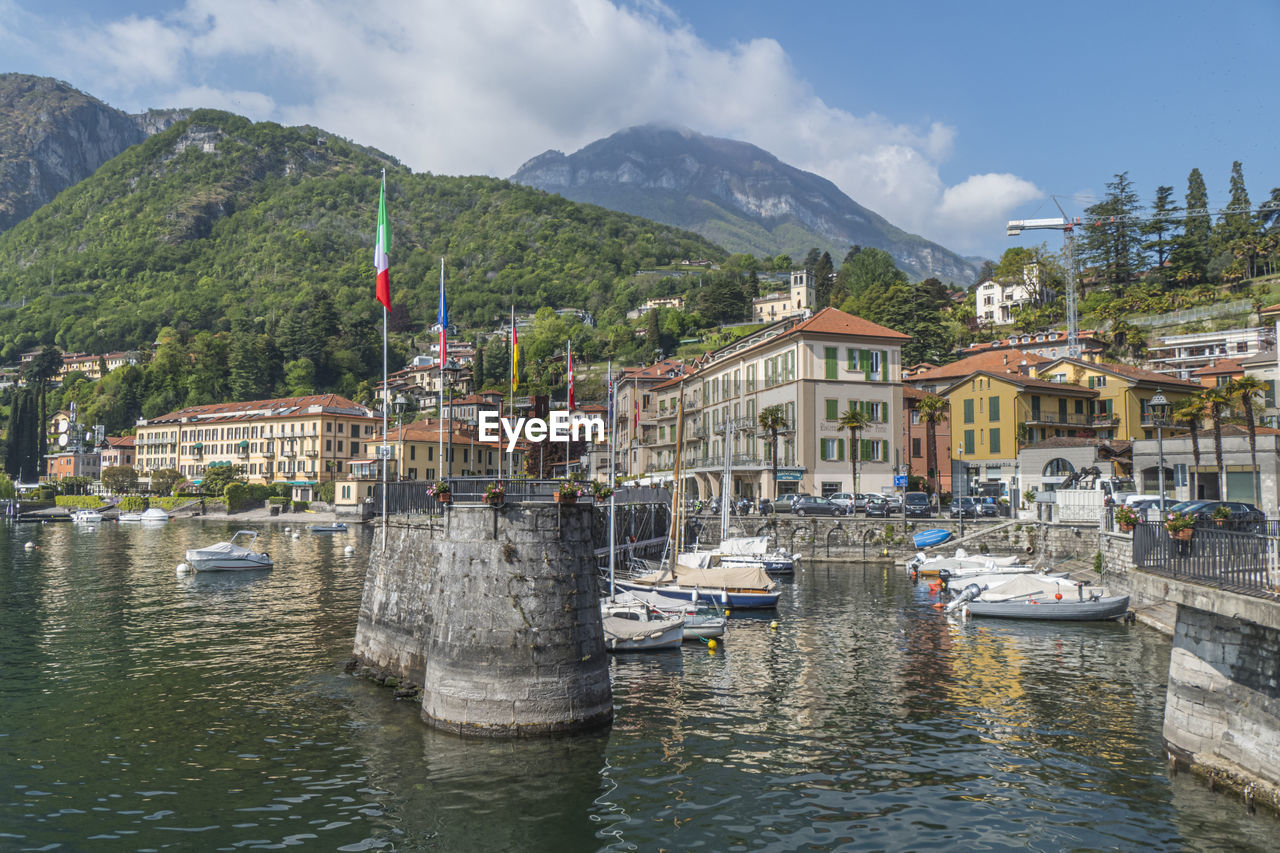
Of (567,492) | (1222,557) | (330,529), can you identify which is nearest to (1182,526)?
(1222,557)

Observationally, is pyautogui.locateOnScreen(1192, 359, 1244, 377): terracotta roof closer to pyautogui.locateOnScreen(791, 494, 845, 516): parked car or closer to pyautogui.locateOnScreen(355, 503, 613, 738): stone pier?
pyautogui.locateOnScreen(791, 494, 845, 516): parked car

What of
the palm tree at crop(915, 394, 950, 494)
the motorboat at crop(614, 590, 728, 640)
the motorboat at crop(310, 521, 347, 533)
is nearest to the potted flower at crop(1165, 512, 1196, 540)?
the motorboat at crop(614, 590, 728, 640)

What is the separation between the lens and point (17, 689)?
27.4 m

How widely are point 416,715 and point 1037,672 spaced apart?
2220 cm

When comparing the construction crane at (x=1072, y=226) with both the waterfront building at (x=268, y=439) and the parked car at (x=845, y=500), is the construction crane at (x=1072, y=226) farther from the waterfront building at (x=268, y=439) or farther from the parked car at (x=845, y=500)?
the waterfront building at (x=268, y=439)

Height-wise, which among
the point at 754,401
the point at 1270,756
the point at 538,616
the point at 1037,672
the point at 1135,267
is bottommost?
the point at 1037,672

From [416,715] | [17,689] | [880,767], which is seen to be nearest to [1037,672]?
[880,767]

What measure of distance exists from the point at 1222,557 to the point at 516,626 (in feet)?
49.4

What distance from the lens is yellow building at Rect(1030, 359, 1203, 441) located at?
81562 millimetres

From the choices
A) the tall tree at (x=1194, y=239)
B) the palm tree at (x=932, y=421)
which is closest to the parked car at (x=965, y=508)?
→ the palm tree at (x=932, y=421)

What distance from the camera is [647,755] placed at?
68.1ft

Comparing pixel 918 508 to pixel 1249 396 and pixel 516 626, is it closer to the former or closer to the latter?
pixel 1249 396

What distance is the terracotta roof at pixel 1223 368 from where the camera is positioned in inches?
3466

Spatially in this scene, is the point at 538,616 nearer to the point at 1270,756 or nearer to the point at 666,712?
the point at 666,712
